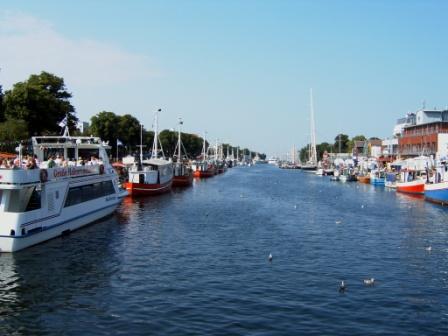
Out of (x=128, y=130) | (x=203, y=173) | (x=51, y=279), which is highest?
(x=128, y=130)

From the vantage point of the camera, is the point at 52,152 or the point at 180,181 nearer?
Answer: the point at 52,152

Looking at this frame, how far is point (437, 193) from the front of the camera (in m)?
67.4

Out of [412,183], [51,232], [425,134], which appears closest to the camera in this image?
[51,232]

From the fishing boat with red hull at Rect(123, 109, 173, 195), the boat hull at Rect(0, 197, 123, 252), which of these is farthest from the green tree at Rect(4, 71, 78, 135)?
the boat hull at Rect(0, 197, 123, 252)

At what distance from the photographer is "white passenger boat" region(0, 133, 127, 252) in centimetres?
2975

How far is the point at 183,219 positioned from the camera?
4797cm

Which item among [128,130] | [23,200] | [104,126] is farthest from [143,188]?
[128,130]

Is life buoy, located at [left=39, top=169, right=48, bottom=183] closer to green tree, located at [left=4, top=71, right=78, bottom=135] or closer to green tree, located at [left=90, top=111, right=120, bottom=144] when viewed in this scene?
green tree, located at [left=4, top=71, right=78, bottom=135]

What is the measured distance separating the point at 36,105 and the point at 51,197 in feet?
194

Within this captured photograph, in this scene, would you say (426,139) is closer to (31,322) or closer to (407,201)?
(407,201)

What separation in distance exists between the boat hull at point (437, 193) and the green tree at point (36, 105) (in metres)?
60.8

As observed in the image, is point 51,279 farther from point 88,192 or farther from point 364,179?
point 364,179

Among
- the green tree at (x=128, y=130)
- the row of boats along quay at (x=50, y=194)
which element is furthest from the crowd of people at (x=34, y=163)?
the green tree at (x=128, y=130)

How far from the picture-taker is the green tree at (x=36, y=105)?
8644 centimetres
